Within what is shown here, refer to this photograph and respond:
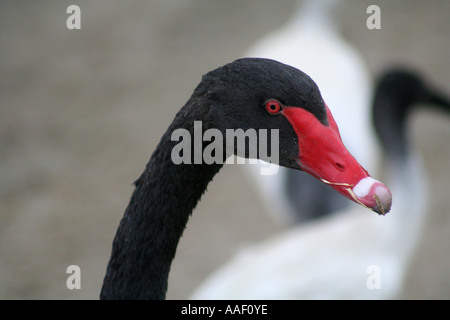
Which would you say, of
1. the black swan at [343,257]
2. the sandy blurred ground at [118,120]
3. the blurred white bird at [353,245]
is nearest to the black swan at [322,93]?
the blurred white bird at [353,245]

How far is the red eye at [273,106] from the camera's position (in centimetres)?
143

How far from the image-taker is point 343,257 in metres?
2.83

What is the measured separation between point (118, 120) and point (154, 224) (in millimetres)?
3566

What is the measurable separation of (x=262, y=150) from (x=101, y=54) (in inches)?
173

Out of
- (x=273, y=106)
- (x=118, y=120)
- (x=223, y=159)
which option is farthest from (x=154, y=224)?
(x=118, y=120)

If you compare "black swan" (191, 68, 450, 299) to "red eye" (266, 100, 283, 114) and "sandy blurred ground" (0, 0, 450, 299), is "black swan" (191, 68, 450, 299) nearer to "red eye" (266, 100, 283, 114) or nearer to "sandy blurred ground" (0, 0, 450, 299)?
"sandy blurred ground" (0, 0, 450, 299)

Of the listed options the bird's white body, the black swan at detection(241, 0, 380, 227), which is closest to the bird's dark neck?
the bird's white body

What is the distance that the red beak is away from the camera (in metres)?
1.40

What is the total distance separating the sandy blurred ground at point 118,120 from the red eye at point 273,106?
2537 millimetres

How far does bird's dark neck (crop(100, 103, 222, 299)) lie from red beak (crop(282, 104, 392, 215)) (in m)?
0.26

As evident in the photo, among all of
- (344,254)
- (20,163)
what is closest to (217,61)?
(20,163)

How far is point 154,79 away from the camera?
17.8 ft

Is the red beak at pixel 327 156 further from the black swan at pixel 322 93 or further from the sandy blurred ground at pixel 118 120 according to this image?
the sandy blurred ground at pixel 118 120

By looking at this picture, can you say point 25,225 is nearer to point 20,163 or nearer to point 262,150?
point 20,163
